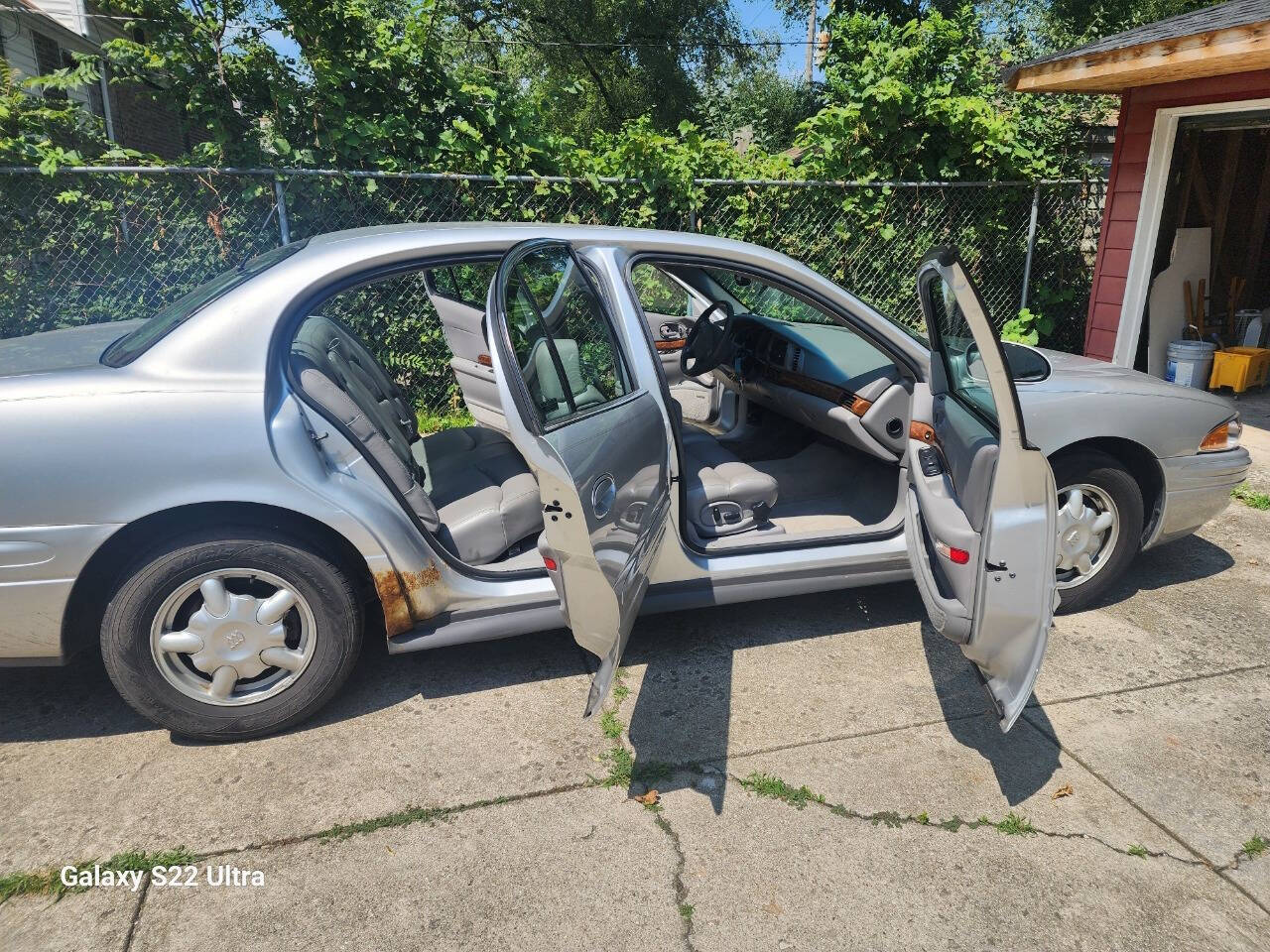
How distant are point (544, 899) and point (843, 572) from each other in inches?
68.3

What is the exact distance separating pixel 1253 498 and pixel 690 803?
15.3ft

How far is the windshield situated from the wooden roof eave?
5.94 metres

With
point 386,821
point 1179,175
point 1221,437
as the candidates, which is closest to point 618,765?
point 386,821

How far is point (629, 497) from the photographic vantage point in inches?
104

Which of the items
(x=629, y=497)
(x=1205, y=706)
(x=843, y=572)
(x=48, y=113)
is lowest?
(x=1205, y=706)

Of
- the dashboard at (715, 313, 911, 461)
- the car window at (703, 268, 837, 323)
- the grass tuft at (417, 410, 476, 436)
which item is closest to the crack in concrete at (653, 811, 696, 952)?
the dashboard at (715, 313, 911, 461)

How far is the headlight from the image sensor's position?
3825mm

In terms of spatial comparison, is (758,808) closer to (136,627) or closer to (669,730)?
(669,730)

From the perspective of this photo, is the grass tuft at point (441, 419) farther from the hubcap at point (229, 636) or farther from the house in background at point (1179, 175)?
the house in background at point (1179, 175)

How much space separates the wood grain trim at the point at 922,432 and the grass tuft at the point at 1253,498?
10.4 feet

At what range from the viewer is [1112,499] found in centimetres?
371

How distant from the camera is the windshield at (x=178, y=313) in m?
2.78

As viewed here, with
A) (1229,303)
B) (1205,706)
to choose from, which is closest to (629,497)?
(1205,706)

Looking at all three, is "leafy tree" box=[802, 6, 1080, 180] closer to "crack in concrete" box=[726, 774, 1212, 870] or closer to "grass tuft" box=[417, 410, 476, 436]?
"grass tuft" box=[417, 410, 476, 436]
